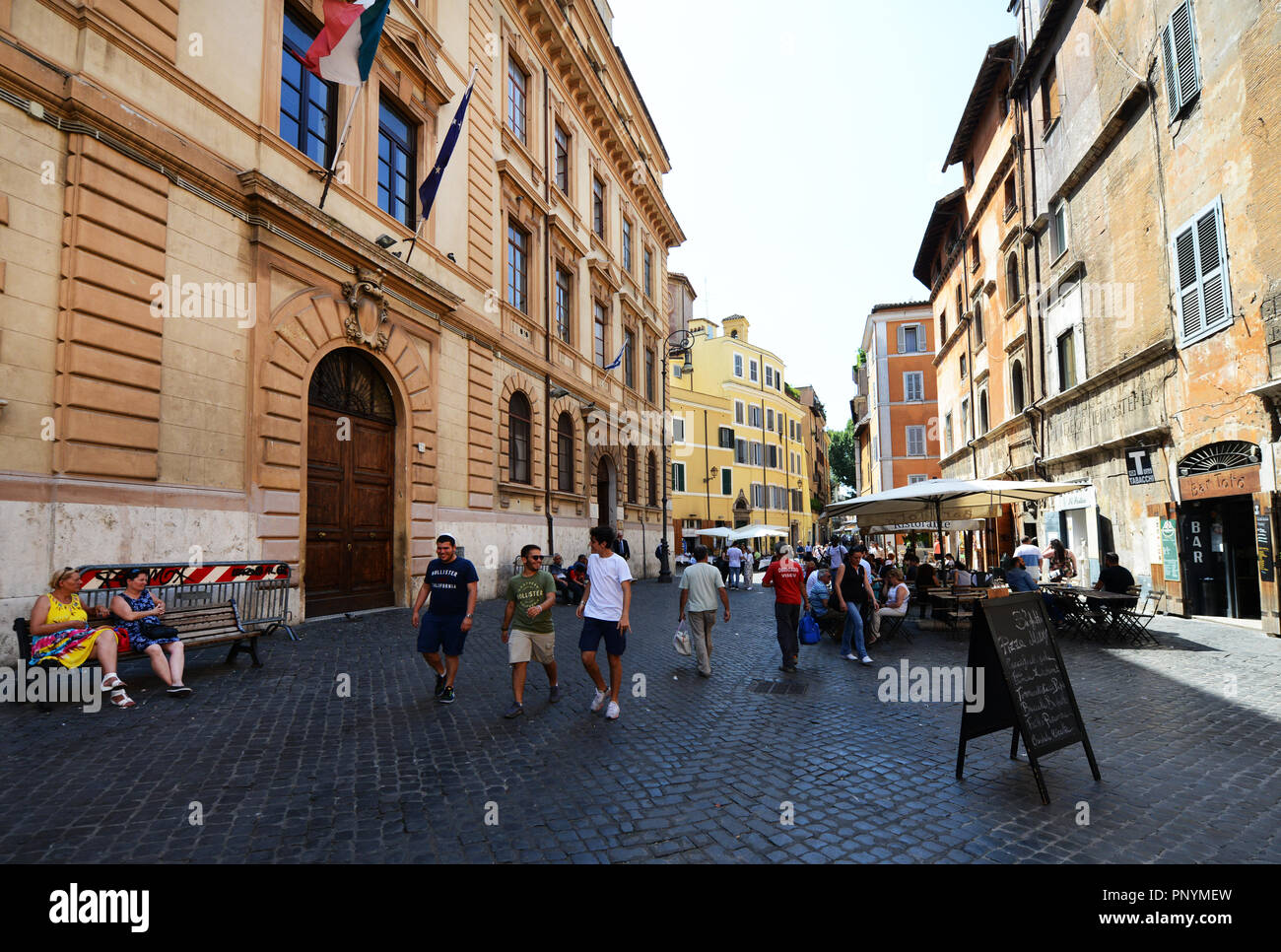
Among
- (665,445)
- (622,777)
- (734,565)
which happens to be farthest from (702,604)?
(665,445)

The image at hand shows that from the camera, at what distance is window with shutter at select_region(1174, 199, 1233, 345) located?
37.2 feet

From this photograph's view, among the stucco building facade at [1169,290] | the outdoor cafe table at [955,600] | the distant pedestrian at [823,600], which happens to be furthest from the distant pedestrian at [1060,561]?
the distant pedestrian at [823,600]

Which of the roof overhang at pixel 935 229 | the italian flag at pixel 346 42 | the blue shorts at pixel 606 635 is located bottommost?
the blue shorts at pixel 606 635

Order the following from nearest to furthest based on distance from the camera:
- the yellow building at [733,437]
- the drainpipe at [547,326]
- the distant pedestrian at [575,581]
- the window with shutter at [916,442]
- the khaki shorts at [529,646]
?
the khaki shorts at [529,646] < the distant pedestrian at [575,581] < the drainpipe at [547,326] < the window with shutter at [916,442] < the yellow building at [733,437]

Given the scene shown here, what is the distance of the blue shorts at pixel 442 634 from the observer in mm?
6699

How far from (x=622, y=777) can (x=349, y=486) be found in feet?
32.6

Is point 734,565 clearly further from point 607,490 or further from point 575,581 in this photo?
point 575,581

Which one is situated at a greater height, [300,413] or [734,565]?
[300,413]

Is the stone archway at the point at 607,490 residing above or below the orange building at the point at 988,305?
below

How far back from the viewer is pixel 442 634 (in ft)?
22.1

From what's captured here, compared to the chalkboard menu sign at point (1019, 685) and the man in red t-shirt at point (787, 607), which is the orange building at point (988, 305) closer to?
the man in red t-shirt at point (787, 607)

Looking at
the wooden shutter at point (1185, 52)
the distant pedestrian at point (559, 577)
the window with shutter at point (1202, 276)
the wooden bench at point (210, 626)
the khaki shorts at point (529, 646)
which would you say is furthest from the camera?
the distant pedestrian at point (559, 577)

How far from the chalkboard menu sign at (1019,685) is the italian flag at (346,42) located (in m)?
11.1
